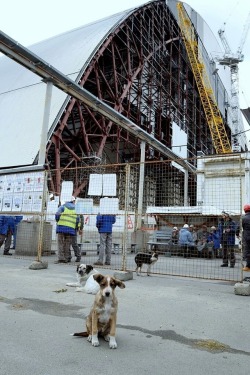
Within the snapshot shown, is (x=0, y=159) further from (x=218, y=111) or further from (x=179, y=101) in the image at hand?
(x=218, y=111)

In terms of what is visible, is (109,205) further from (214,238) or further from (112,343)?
(214,238)

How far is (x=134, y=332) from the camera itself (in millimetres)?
3781

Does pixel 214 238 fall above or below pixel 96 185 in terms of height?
below

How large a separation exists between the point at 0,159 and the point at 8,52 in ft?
28.6

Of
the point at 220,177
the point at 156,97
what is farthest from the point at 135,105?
the point at 220,177

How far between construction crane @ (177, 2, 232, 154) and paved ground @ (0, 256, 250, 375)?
42.5m

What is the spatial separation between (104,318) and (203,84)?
45.8 meters

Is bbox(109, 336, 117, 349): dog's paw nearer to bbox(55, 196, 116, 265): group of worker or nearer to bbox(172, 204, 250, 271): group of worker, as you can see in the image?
bbox(55, 196, 116, 265): group of worker

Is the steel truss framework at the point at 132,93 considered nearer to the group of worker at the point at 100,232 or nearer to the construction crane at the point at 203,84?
the construction crane at the point at 203,84

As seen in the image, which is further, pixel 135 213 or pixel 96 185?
pixel 135 213

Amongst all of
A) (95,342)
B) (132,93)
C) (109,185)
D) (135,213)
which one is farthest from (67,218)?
(132,93)

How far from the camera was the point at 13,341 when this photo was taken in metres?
3.32

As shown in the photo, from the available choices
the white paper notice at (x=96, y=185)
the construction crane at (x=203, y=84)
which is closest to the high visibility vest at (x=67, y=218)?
the white paper notice at (x=96, y=185)

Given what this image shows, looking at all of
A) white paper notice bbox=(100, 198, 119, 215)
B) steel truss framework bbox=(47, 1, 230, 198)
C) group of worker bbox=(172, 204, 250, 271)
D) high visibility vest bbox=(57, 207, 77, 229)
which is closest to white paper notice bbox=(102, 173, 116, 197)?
white paper notice bbox=(100, 198, 119, 215)
